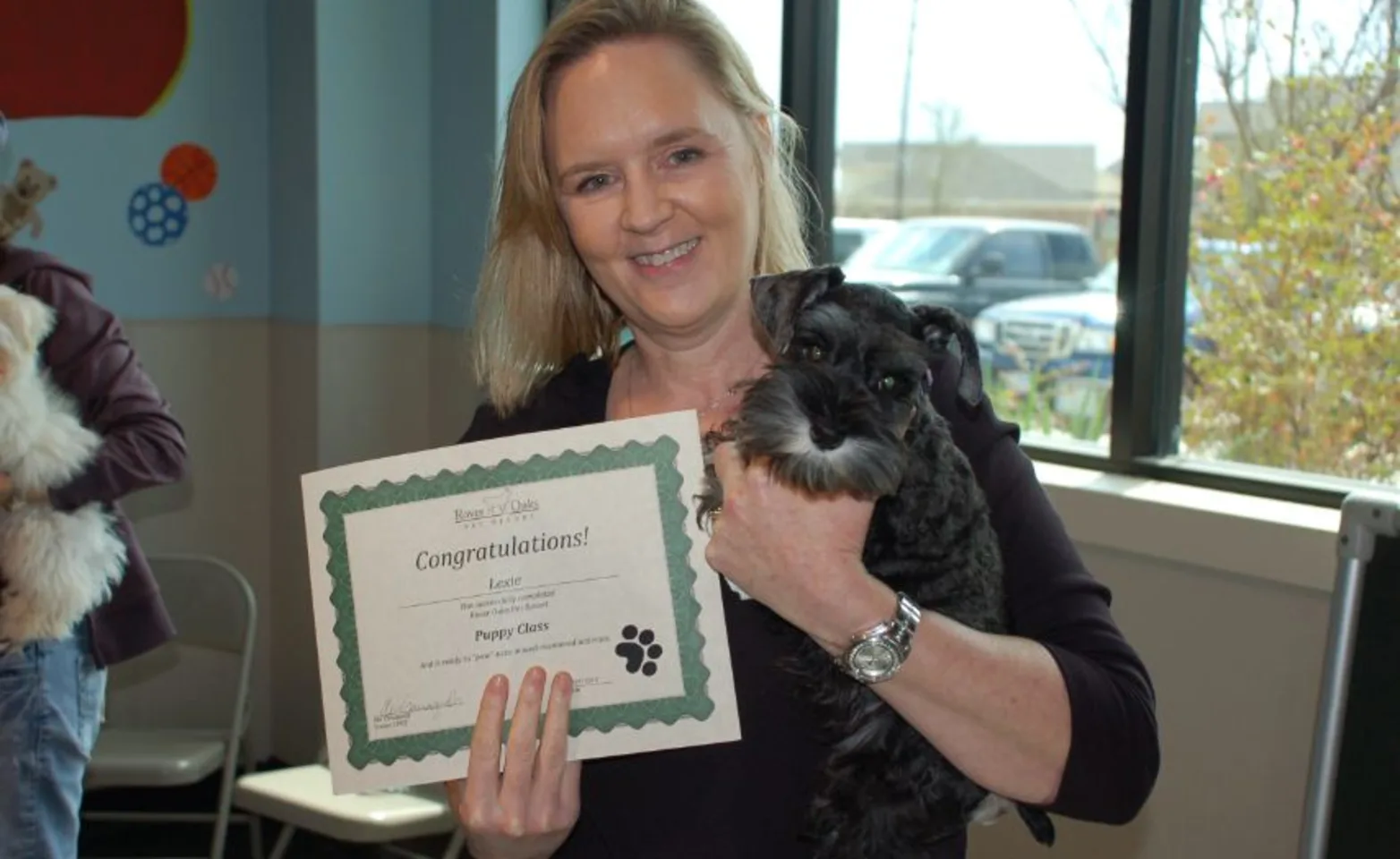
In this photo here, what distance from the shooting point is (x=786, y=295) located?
5.32 feet

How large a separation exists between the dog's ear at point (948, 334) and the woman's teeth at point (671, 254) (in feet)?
1.04

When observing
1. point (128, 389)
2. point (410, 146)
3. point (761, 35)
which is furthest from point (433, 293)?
point (128, 389)

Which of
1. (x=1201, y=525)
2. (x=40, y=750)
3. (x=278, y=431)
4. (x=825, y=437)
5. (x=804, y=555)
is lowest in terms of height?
(x=40, y=750)

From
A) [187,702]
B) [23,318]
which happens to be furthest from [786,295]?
[187,702]

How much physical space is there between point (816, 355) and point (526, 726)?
20.8 inches

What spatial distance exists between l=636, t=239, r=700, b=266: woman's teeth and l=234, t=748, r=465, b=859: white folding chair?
216 cm

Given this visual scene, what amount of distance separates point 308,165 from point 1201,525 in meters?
3.46

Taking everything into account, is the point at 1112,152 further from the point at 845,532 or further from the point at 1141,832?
the point at 845,532

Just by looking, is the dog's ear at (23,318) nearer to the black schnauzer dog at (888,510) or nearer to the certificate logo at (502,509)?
the certificate logo at (502,509)

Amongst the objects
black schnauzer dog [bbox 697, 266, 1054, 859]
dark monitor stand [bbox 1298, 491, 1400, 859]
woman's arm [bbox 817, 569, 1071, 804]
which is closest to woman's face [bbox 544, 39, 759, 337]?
black schnauzer dog [bbox 697, 266, 1054, 859]

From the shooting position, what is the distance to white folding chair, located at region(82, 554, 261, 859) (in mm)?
4145

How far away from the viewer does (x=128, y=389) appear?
128 inches

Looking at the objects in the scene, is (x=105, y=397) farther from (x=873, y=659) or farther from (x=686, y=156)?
(x=873, y=659)

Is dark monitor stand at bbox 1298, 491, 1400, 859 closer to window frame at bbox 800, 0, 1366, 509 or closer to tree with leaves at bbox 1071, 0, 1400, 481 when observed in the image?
tree with leaves at bbox 1071, 0, 1400, 481
